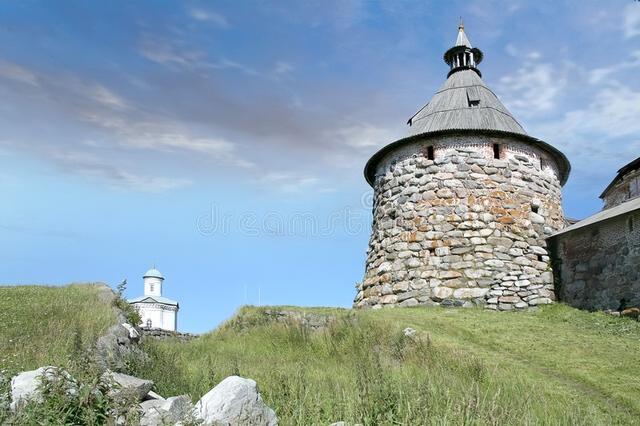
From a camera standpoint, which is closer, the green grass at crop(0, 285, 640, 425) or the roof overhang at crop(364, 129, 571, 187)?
the green grass at crop(0, 285, 640, 425)

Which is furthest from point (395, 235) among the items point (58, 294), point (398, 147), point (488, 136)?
point (58, 294)

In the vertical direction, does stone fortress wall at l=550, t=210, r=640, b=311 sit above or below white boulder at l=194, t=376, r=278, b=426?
above

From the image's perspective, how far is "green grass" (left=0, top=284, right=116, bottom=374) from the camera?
27.9ft

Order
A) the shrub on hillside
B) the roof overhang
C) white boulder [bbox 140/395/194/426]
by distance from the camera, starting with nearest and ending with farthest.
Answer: the shrub on hillside → white boulder [bbox 140/395/194/426] → the roof overhang

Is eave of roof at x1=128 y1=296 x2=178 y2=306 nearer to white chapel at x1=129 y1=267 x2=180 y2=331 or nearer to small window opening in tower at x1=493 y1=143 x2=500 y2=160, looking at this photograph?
white chapel at x1=129 y1=267 x2=180 y2=331

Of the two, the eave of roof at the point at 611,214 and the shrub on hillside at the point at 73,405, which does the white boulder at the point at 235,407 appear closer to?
the shrub on hillside at the point at 73,405

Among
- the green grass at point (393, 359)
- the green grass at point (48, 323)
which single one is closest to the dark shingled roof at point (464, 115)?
the green grass at point (393, 359)

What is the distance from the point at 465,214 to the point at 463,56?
8.14m

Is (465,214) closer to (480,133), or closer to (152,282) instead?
(480,133)

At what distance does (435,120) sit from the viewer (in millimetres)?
19875

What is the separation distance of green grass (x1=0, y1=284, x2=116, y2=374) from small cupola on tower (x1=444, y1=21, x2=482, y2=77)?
1580 cm

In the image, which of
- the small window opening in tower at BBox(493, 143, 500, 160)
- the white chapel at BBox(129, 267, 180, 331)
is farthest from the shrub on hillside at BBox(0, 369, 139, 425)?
the white chapel at BBox(129, 267, 180, 331)

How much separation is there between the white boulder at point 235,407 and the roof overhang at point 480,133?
561 inches

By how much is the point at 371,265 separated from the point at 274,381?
40.8ft
